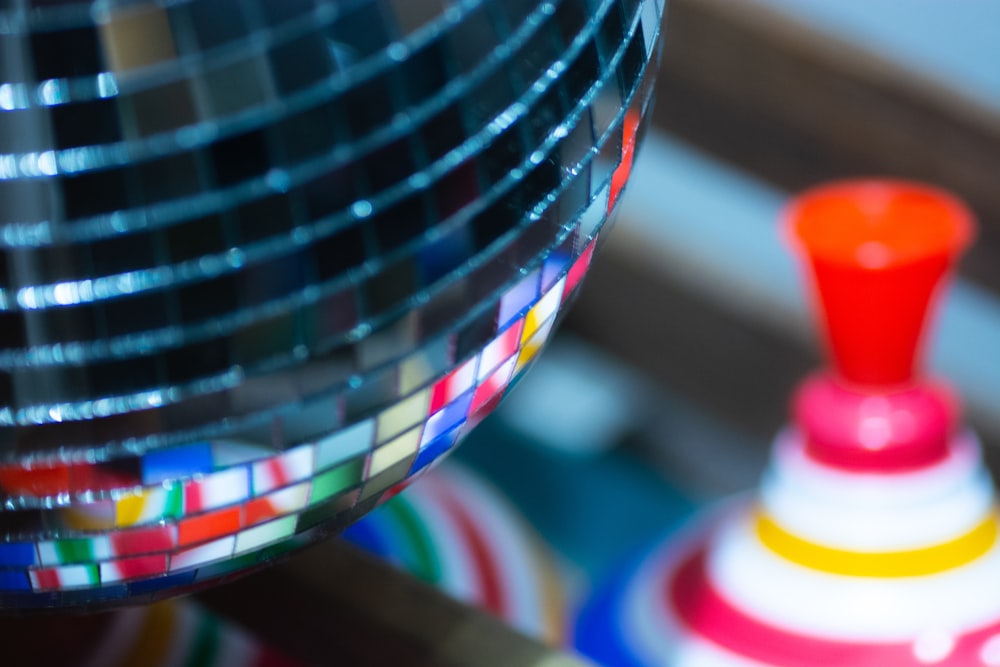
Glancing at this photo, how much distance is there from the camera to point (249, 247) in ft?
0.54

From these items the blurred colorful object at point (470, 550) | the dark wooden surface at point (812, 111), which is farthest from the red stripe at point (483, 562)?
the dark wooden surface at point (812, 111)

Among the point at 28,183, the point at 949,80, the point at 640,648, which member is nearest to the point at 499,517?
Answer: the point at 640,648

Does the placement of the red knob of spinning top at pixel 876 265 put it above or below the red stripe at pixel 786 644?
above

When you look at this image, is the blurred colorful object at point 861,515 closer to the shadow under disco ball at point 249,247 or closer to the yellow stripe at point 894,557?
the yellow stripe at point 894,557

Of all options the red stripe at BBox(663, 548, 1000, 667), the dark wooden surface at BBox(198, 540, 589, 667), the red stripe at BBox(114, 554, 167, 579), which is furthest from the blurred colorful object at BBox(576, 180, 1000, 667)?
the red stripe at BBox(114, 554, 167, 579)

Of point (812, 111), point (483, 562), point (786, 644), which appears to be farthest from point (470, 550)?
point (812, 111)

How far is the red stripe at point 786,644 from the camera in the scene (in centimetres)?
35

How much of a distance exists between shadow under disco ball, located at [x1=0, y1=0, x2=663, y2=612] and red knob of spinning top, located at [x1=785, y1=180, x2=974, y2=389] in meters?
0.18

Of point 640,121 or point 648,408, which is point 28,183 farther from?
point 648,408

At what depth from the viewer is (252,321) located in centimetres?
17

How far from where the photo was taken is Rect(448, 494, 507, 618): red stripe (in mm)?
476

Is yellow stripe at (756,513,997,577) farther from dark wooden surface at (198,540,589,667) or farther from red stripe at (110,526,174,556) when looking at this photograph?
red stripe at (110,526,174,556)

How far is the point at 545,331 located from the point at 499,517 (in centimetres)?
33

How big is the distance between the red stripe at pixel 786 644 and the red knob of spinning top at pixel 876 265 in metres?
0.07
